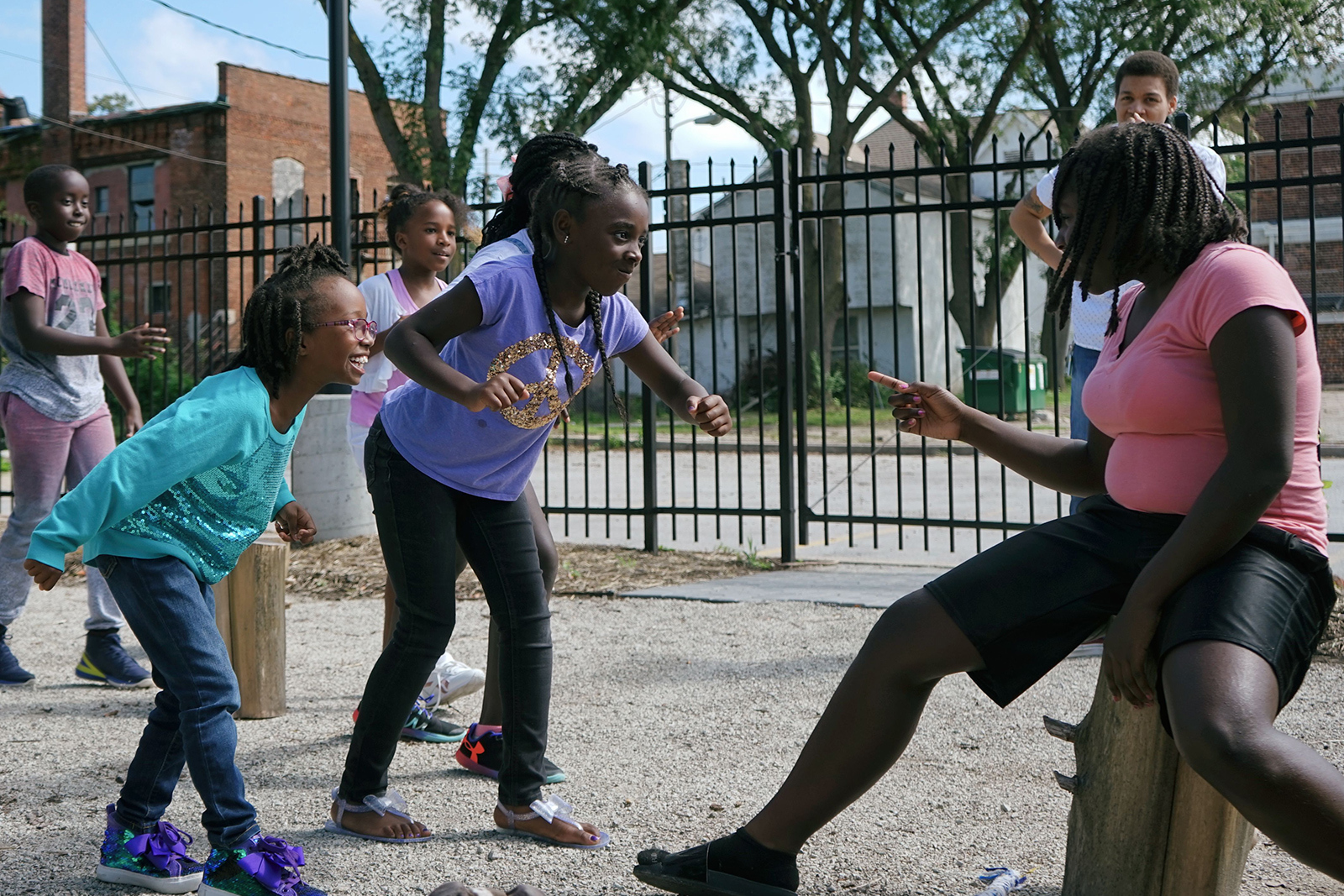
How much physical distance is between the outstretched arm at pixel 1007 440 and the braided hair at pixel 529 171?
1.13 metres

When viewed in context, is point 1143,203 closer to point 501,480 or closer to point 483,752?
point 501,480

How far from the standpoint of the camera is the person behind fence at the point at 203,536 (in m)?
2.59

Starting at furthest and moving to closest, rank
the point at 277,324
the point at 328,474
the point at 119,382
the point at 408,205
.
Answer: the point at 328,474 → the point at 119,382 → the point at 408,205 → the point at 277,324

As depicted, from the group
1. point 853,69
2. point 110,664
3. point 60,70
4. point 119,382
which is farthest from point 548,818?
point 60,70

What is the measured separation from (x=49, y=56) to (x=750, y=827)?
4091 cm

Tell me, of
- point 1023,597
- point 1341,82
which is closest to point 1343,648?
point 1023,597

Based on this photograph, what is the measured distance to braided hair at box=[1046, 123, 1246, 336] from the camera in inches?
91.8

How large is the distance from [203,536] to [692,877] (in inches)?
51.9

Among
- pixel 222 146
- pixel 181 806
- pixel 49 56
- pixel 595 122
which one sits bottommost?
pixel 181 806

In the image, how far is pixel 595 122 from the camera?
1847 centimetres

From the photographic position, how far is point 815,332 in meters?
23.9

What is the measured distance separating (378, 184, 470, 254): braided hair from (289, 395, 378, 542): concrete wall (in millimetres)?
3740

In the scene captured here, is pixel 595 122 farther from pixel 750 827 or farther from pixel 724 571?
pixel 750 827

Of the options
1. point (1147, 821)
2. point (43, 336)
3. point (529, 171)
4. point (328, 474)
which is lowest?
point (1147, 821)
